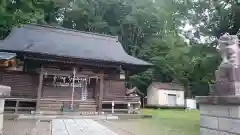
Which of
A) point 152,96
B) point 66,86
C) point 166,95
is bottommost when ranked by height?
point 152,96

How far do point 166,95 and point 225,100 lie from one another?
2347 centimetres

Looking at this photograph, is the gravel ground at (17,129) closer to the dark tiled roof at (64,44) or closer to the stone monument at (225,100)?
the dark tiled roof at (64,44)

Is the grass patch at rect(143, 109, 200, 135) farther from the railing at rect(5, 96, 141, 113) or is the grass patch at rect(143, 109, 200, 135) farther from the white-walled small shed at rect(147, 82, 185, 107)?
the white-walled small shed at rect(147, 82, 185, 107)

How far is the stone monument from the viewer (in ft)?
10.9

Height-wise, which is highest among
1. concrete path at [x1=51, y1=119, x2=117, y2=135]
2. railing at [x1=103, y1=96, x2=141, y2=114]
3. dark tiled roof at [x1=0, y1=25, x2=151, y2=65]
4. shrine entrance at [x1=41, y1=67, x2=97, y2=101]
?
dark tiled roof at [x1=0, y1=25, x2=151, y2=65]

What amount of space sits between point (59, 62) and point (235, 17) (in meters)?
10.0

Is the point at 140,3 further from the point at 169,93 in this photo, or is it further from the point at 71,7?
the point at 169,93

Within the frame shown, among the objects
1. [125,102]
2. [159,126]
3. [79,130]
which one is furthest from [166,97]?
[79,130]

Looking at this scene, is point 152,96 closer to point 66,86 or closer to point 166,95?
point 166,95

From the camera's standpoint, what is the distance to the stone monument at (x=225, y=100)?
3.31 metres

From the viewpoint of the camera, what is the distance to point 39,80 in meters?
13.6

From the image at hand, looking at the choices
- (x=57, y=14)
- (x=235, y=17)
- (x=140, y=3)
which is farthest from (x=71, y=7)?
(x=235, y=17)

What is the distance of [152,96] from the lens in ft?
88.3

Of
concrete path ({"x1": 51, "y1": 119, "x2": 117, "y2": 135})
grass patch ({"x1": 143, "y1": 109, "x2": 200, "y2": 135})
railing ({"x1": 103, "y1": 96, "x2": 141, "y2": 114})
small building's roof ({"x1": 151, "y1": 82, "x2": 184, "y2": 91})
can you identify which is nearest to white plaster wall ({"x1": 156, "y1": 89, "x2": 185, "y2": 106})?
small building's roof ({"x1": 151, "y1": 82, "x2": 184, "y2": 91})
